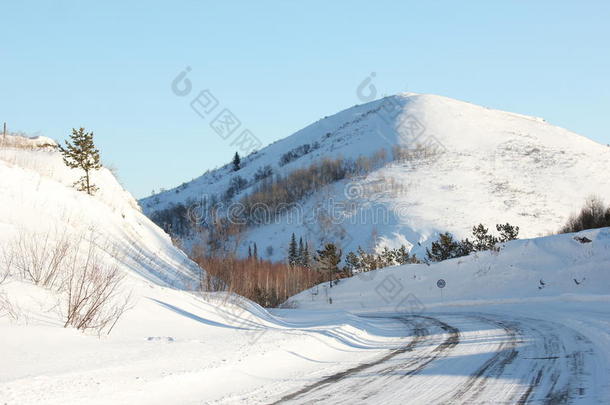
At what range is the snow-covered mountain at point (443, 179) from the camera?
99869 millimetres

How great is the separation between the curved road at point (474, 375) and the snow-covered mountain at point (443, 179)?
7494 centimetres

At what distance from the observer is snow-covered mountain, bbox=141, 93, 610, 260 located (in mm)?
99869

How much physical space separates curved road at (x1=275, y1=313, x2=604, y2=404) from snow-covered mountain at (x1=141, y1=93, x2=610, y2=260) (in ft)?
246

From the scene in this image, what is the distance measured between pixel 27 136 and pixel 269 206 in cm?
10851

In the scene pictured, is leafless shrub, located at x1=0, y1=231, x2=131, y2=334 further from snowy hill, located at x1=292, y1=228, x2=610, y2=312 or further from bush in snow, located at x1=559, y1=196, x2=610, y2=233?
bush in snow, located at x1=559, y1=196, x2=610, y2=233

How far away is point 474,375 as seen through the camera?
7.44m

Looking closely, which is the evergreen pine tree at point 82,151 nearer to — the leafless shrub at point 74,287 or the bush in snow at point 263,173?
the leafless shrub at point 74,287

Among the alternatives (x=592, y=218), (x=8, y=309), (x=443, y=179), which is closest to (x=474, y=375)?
(x=8, y=309)

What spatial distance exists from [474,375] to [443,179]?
4574 inches

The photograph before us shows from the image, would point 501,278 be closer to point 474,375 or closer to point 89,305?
point 474,375

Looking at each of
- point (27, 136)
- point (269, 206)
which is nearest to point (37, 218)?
point (27, 136)

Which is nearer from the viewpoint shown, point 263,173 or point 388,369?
point 388,369

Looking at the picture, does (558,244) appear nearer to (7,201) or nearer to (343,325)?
(343,325)

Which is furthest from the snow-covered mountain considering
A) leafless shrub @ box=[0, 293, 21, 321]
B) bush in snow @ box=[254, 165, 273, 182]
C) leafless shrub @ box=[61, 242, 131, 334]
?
leafless shrub @ box=[0, 293, 21, 321]
